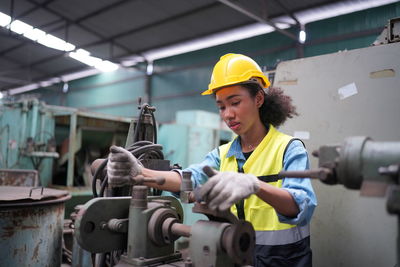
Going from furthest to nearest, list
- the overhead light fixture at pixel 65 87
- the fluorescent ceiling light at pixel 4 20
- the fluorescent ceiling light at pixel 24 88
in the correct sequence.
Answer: the fluorescent ceiling light at pixel 24 88 < the overhead light fixture at pixel 65 87 < the fluorescent ceiling light at pixel 4 20

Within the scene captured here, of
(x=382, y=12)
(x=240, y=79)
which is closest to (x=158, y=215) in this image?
(x=240, y=79)

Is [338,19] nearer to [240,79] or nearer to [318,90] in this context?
[318,90]

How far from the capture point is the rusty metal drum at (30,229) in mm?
1310

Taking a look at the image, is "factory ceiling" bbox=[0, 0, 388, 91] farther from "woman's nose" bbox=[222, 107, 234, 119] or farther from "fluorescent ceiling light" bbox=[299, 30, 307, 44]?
"woman's nose" bbox=[222, 107, 234, 119]

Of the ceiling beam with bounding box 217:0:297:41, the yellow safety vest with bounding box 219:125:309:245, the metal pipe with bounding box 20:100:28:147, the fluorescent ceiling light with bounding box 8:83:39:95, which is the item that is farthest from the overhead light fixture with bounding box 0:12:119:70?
the yellow safety vest with bounding box 219:125:309:245

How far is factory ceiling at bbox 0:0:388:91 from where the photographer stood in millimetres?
5105

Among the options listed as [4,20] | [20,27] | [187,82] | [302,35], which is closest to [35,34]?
[20,27]

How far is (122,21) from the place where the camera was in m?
6.27

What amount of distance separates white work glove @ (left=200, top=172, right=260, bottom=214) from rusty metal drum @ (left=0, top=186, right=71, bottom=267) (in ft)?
3.03

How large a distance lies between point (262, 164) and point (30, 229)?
38.8 inches

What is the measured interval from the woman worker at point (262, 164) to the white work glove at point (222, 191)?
0.33 ft

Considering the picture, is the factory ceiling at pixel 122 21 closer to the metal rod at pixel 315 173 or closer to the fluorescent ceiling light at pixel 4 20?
the fluorescent ceiling light at pixel 4 20

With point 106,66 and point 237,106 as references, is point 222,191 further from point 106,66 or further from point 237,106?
point 106,66

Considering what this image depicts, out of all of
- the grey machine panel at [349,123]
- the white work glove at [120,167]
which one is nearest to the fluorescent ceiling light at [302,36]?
the grey machine panel at [349,123]
